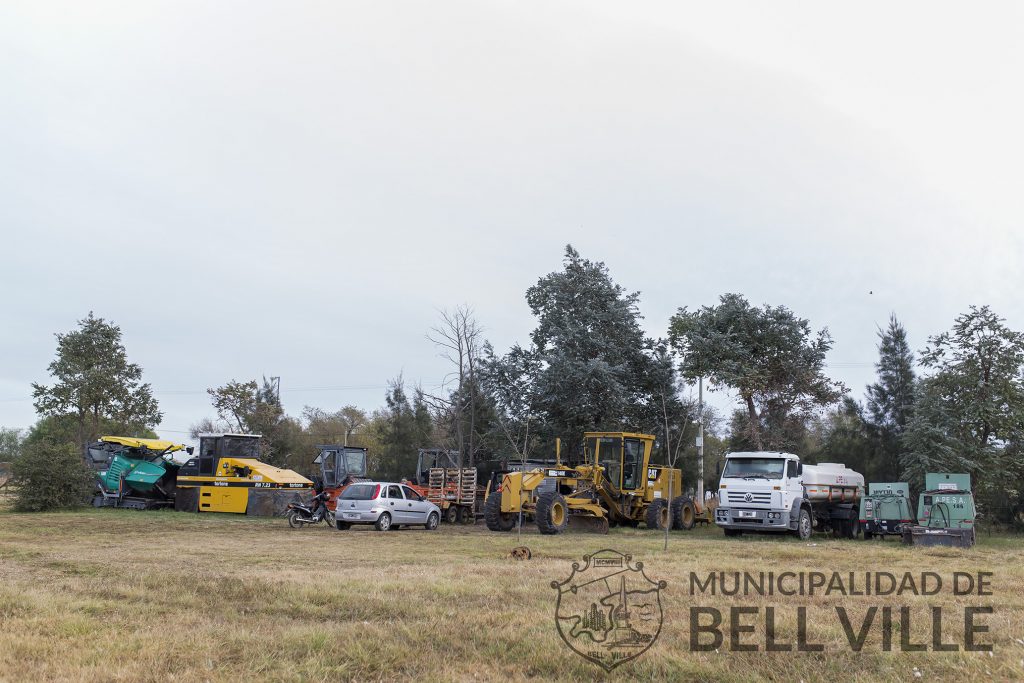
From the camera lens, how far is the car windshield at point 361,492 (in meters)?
21.3

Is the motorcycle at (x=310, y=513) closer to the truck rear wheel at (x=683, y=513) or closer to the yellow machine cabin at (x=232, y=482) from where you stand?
the yellow machine cabin at (x=232, y=482)

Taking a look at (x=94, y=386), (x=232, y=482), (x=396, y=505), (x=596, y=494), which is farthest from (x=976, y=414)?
(x=94, y=386)

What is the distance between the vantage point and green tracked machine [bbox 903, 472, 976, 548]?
17.2 metres

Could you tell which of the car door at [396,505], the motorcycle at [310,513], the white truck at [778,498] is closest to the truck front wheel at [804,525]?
the white truck at [778,498]

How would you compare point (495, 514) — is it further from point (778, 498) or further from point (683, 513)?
point (778, 498)

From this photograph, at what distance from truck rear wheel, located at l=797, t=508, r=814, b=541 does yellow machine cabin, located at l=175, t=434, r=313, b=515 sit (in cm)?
1485

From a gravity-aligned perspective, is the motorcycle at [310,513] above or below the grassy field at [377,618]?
below

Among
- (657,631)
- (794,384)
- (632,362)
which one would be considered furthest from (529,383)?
(657,631)

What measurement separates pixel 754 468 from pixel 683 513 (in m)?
3.97

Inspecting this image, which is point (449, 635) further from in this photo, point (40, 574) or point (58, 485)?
point (58, 485)

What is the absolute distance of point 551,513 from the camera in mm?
19984

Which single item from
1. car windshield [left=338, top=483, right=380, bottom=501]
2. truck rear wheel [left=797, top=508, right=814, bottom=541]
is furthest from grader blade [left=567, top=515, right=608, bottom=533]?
car windshield [left=338, top=483, right=380, bottom=501]

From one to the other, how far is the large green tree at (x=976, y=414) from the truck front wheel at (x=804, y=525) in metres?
4.57

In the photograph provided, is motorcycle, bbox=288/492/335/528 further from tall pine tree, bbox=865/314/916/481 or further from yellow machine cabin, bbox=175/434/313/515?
tall pine tree, bbox=865/314/916/481
